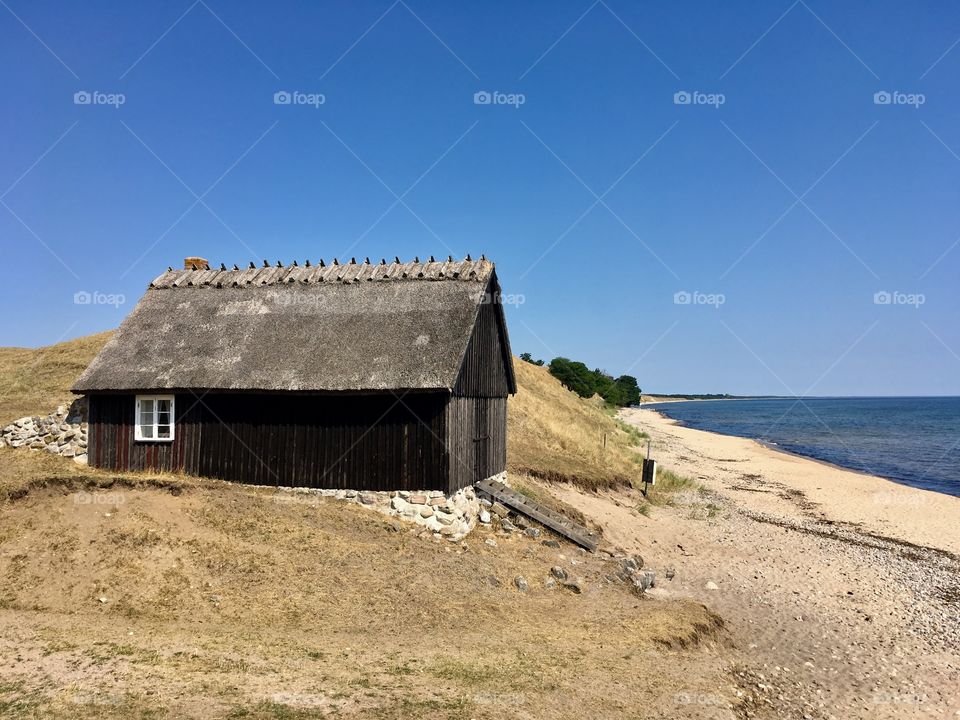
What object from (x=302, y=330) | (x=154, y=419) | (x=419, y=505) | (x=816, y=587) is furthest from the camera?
(x=154, y=419)

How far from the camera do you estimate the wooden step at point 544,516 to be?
1902 centimetres

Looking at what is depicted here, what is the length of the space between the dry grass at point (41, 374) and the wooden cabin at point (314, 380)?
26.2 feet

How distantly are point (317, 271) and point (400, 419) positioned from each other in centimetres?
719

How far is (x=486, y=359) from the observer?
21.3 meters

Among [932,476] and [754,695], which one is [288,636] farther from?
[932,476]

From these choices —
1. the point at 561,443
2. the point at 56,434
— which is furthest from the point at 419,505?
the point at 561,443

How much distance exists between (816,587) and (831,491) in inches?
829
